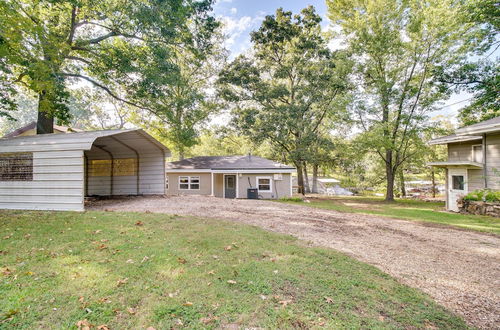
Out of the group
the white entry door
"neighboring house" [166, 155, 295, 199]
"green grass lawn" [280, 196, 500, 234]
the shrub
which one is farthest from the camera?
"neighboring house" [166, 155, 295, 199]

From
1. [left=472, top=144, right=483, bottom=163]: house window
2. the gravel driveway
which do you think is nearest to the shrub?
[left=472, top=144, right=483, bottom=163]: house window

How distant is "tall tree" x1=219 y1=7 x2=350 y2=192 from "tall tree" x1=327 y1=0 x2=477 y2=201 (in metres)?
2.19

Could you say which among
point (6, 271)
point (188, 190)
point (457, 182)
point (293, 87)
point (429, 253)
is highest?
point (293, 87)

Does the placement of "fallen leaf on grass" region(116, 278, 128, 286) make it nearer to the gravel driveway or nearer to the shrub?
the gravel driveway

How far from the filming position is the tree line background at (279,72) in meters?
10.8

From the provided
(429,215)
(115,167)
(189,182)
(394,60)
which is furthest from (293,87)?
(115,167)

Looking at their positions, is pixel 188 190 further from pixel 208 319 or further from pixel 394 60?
pixel 394 60

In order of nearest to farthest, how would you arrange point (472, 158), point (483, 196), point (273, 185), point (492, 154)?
point (483, 196) < point (492, 154) < point (472, 158) < point (273, 185)

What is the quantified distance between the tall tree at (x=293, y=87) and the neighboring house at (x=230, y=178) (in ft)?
11.1

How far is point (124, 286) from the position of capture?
10.3 ft

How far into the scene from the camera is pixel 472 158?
13008 mm

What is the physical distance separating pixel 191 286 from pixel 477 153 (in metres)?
16.5

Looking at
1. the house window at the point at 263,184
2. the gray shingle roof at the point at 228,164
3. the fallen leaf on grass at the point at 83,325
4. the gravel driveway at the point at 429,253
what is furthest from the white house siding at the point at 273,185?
the fallen leaf on grass at the point at 83,325

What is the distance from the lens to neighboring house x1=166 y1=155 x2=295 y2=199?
59.2 feet
